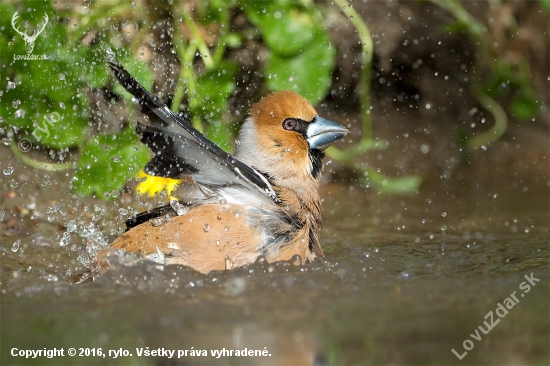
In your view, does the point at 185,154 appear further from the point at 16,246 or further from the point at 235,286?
the point at 16,246

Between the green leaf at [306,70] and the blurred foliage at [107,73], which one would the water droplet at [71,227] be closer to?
the blurred foliage at [107,73]

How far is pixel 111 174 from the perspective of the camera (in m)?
4.96

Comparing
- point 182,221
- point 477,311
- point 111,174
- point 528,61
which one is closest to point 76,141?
point 111,174

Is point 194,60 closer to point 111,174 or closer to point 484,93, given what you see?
point 111,174

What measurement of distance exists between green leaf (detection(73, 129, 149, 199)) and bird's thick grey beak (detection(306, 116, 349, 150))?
3.84 feet

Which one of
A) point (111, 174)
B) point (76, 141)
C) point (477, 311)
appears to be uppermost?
point (76, 141)

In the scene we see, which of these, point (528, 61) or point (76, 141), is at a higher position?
point (528, 61)

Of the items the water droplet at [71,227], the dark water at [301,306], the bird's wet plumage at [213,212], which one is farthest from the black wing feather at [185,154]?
the water droplet at [71,227]

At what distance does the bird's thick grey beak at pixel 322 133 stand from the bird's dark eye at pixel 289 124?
0.30 feet

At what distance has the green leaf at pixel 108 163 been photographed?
496cm

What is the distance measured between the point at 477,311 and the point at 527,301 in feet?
1.12

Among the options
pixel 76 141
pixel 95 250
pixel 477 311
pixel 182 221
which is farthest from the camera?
pixel 76 141

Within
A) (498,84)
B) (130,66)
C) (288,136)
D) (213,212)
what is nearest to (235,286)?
(213,212)

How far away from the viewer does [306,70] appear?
5.36m
